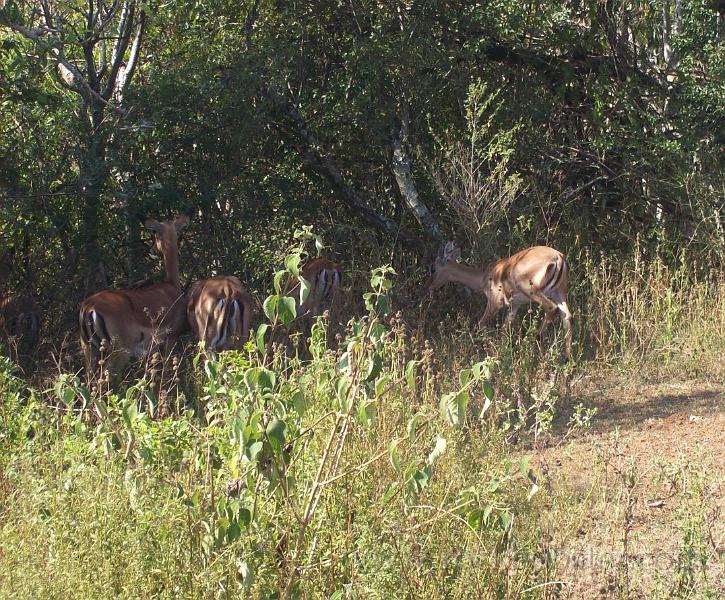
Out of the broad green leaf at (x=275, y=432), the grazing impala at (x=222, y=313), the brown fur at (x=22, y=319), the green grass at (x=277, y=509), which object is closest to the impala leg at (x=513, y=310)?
the grazing impala at (x=222, y=313)

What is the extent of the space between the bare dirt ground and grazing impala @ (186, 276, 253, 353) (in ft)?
8.79

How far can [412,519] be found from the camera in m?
3.86

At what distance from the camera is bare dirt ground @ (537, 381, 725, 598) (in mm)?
3895

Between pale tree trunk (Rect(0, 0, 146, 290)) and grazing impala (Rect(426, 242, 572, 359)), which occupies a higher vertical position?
pale tree trunk (Rect(0, 0, 146, 290))

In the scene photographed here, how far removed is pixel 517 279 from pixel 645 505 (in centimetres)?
472

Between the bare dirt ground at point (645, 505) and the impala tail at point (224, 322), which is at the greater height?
the impala tail at point (224, 322)

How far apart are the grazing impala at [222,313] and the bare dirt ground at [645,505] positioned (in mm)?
2678

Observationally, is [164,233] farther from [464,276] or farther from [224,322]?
[464,276]

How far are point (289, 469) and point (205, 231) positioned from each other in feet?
22.0

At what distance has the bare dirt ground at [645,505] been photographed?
389 centimetres

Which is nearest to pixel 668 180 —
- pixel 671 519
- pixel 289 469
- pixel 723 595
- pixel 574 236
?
pixel 574 236

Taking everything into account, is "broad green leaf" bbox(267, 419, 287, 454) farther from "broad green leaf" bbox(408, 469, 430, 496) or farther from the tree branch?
the tree branch

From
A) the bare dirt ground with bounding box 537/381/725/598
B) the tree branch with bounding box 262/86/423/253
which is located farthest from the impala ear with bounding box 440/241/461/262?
the bare dirt ground with bounding box 537/381/725/598

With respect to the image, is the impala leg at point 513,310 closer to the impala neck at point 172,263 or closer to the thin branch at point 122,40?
the impala neck at point 172,263
